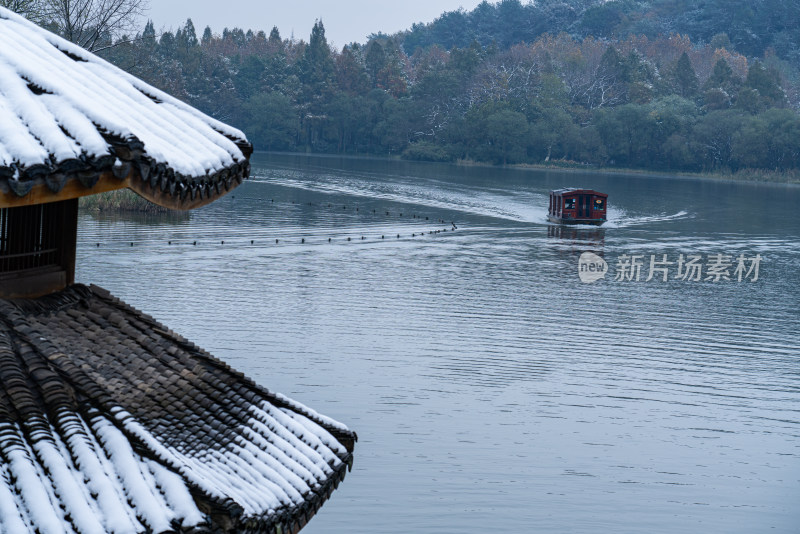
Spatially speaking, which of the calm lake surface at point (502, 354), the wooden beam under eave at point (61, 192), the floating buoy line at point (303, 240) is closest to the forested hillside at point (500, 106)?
the calm lake surface at point (502, 354)

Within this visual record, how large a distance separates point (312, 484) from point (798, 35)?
20333 centimetres

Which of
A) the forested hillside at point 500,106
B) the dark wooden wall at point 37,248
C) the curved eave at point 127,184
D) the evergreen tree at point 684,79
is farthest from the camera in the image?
the evergreen tree at point 684,79

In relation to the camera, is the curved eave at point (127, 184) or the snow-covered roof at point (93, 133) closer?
the curved eave at point (127, 184)

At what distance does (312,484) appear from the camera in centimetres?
606

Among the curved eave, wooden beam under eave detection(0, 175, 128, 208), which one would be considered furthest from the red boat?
wooden beam under eave detection(0, 175, 128, 208)

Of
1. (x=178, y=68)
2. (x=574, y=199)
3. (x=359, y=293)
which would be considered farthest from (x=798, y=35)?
(x=359, y=293)

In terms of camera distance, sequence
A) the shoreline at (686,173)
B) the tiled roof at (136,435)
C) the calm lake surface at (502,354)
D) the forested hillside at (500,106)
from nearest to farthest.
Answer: the tiled roof at (136,435) → the calm lake surface at (502,354) → the shoreline at (686,173) → the forested hillside at (500,106)

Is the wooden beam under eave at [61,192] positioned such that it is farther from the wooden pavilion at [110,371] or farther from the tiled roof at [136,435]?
the tiled roof at [136,435]

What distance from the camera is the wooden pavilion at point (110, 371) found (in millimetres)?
4719

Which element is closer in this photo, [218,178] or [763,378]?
[218,178]

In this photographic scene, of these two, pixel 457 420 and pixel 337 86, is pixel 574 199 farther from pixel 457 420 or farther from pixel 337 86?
pixel 337 86

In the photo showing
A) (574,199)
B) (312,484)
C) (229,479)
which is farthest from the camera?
(574,199)

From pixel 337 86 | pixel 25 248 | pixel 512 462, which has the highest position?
pixel 337 86

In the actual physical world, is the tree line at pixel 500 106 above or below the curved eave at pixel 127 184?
above
